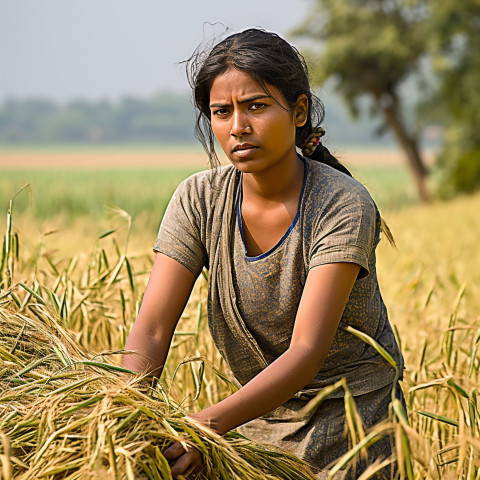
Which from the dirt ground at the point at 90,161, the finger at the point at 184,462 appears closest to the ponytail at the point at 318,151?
the finger at the point at 184,462

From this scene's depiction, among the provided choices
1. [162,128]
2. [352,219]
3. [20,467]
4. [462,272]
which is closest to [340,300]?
[352,219]

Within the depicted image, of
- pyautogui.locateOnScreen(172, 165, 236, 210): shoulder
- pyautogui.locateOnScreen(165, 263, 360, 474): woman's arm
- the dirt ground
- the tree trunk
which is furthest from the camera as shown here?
the dirt ground

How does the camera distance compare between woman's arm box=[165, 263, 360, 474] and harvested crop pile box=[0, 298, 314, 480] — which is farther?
woman's arm box=[165, 263, 360, 474]

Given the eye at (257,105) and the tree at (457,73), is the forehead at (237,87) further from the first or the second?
the tree at (457,73)

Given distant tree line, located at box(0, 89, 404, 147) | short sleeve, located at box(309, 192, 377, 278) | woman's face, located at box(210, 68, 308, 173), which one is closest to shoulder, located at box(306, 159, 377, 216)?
short sleeve, located at box(309, 192, 377, 278)

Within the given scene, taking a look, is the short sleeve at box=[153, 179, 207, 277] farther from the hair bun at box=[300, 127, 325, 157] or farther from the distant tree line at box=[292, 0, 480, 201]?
the distant tree line at box=[292, 0, 480, 201]

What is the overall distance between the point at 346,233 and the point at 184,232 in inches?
15.9

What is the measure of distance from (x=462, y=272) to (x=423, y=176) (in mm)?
16581

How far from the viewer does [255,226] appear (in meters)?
1.86

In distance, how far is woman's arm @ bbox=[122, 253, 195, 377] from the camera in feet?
5.87

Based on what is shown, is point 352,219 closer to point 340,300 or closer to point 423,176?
point 340,300

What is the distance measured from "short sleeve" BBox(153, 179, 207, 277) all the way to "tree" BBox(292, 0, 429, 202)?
16490 mm

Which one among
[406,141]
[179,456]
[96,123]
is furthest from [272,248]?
[96,123]

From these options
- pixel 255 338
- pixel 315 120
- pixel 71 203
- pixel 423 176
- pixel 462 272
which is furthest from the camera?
pixel 423 176
